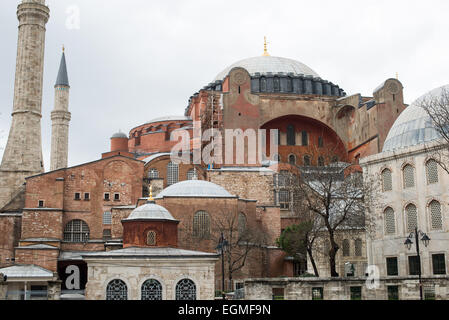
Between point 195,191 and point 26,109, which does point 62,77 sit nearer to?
point 26,109

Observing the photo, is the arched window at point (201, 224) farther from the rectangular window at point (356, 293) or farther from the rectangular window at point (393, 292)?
the rectangular window at point (393, 292)

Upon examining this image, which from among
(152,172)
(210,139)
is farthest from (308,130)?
(152,172)

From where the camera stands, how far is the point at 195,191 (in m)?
33.8

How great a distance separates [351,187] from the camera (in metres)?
28.2

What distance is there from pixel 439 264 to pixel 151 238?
12199mm

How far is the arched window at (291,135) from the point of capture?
44.0 m

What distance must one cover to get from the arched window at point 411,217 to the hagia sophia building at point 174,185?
192 inches

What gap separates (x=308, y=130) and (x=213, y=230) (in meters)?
14.3

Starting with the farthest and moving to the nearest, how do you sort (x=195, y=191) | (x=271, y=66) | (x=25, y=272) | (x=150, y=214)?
1. (x=271, y=66)
2. (x=195, y=191)
3. (x=25, y=272)
4. (x=150, y=214)

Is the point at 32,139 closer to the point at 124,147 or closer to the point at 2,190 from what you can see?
the point at 2,190

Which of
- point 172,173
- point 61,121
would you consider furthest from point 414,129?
point 61,121

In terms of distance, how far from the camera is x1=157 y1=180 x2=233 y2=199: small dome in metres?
33.7

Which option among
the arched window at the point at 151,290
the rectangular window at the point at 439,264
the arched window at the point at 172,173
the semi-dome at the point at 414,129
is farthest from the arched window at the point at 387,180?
the arched window at the point at 172,173

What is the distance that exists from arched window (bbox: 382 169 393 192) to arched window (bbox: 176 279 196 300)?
31.3 ft
